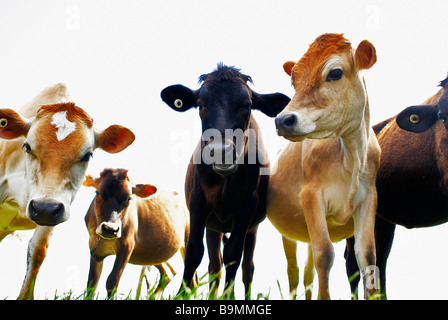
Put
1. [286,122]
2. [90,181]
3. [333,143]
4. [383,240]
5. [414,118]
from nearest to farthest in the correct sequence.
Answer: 1. [286,122]
2. [333,143]
3. [414,118]
4. [383,240]
5. [90,181]

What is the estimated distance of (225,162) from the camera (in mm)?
5258

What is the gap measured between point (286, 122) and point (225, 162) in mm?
749

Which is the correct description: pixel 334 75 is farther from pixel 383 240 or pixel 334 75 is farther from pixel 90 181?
pixel 90 181

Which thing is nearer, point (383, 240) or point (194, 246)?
point (194, 246)

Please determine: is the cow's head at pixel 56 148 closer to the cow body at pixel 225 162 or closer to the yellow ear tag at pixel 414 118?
the cow body at pixel 225 162

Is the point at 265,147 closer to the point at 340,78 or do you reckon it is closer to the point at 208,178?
the point at 208,178

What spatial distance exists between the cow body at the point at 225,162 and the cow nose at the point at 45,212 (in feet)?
4.75

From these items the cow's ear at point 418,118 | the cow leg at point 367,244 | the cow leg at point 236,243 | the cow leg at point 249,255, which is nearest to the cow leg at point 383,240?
the cow's ear at point 418,118

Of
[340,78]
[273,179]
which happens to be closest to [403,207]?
[273,179]

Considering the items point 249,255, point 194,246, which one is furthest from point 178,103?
point 249,255

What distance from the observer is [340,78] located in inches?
209
